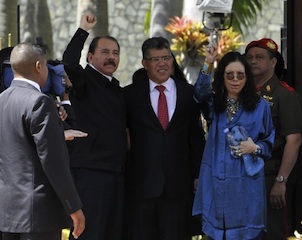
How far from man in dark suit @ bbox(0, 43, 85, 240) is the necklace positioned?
5.01 feet

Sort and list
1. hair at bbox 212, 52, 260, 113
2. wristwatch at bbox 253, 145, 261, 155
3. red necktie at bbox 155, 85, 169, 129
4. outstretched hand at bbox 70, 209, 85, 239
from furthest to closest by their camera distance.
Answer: red necktie at bbox 155, 85, 169, 129, hair at bbox 212, 52, 260, 113, wristwatch at bbox 253, 145, 261, 155, outstretched hand at bbox 70, 209, 85, 239

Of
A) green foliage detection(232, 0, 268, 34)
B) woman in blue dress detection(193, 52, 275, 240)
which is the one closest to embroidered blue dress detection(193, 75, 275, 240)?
woman in blue dress detection(193, 52, 275, 240)

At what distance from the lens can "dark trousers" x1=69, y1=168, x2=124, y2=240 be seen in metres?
6.00

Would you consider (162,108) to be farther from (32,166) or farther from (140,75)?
(32,166)

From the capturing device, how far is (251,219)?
5.70 metres

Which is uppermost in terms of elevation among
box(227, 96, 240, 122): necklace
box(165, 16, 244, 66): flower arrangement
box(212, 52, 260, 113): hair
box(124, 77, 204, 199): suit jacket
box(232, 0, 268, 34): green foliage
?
box(232, 0, 268, 34): green foliage

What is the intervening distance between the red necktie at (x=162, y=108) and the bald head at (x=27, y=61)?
1528 millimetres

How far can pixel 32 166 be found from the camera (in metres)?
4.62

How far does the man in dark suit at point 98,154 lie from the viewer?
19.7 ft

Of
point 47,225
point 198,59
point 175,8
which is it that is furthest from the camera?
point 175,8

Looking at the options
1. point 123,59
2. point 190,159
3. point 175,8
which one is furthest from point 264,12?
point 190,159

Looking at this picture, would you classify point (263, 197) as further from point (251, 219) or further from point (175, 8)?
point (175, 8)

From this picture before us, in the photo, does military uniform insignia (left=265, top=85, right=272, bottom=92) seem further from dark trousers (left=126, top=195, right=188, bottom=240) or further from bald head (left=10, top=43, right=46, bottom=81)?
bald head (left=10, top=43, right=46, bottom=81)

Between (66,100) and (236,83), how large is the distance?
117cm
